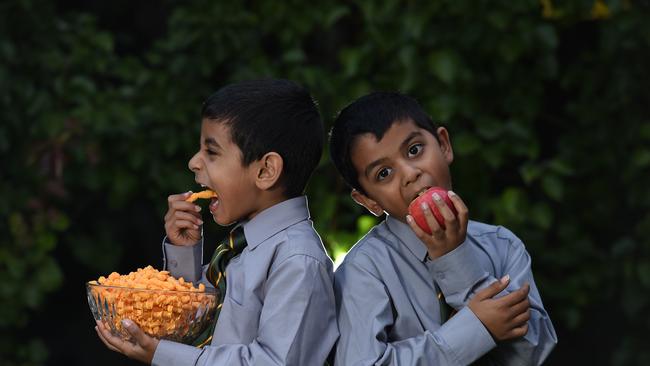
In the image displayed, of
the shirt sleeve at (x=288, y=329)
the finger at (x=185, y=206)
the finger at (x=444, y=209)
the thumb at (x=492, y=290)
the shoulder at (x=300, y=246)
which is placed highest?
the finger at (x=185, y=206)

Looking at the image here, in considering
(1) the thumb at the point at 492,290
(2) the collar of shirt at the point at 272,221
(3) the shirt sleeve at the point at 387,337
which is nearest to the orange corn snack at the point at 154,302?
(2) the collar of shirt at the point at 272,221

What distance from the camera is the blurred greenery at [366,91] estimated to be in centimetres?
339

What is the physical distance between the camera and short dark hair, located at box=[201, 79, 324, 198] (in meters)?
1.99

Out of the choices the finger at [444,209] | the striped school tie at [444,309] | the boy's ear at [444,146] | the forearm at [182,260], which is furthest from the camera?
the forearm at [182,260]

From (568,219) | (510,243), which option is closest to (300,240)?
(510,243)

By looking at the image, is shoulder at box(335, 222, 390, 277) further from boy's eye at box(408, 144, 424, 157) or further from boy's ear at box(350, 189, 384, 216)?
boy's eye at box(408, 144, 424, 157)

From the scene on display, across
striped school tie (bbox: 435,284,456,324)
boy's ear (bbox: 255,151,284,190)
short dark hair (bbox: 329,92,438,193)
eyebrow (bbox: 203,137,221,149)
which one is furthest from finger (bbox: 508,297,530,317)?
eyebrow (bbox: 203,137,221,149)

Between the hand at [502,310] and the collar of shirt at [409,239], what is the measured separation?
153mm

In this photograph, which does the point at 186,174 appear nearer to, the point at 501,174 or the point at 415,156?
the point at 501,174

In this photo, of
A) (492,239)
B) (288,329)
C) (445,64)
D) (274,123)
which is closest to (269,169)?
(274,123)

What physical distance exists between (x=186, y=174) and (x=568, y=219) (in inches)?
46.5

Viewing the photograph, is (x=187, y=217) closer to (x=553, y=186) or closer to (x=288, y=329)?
(x=288, y=329)

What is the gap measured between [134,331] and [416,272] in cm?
47

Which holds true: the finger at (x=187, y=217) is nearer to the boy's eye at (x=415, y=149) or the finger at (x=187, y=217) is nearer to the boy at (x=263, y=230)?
Answer: the boy at (x=263, y=230)
